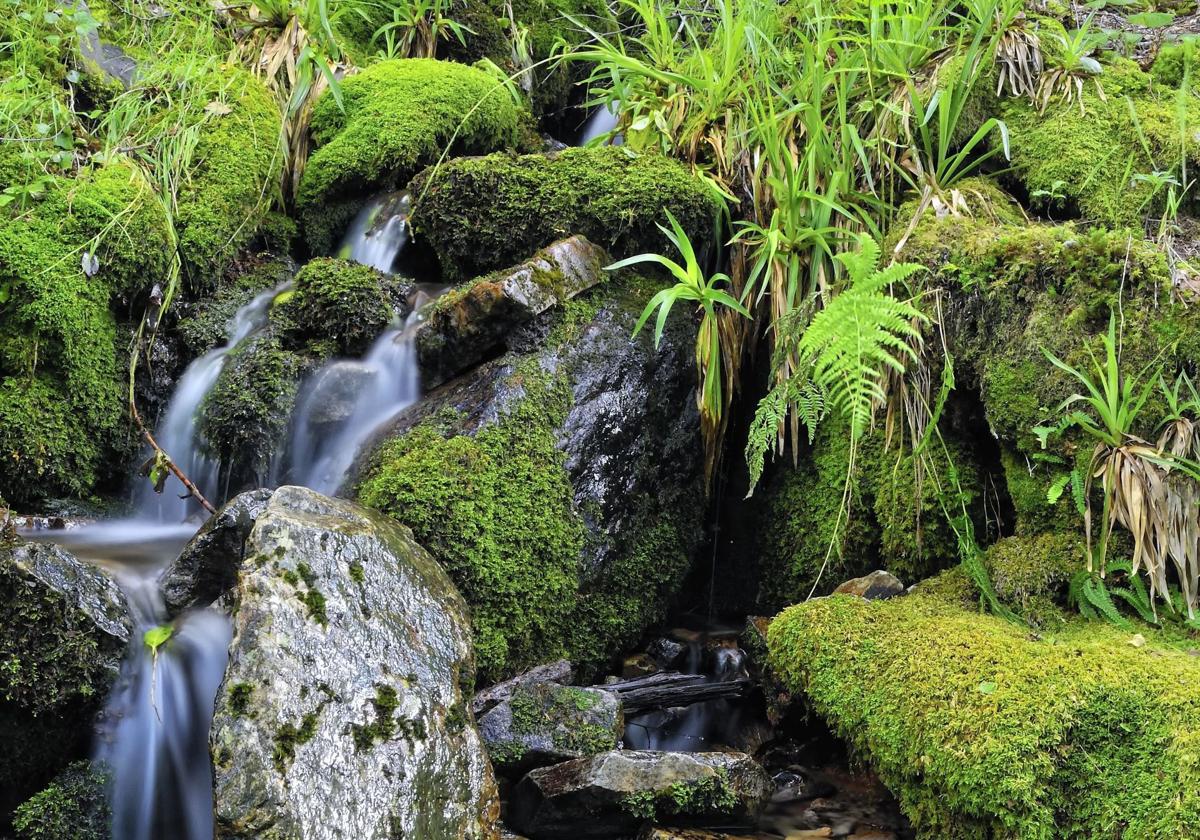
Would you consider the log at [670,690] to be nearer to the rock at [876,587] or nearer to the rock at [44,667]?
the rock at [876,587]

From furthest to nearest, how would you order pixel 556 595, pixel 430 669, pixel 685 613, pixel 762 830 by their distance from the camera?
pixel 685 613, pixel 556 595, pixel 762 830, pixel 430 669

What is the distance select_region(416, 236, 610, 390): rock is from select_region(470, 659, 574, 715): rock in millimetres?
1354

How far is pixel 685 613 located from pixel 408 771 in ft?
6.06

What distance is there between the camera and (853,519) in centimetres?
348

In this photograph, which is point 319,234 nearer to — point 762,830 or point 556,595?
point 556,595

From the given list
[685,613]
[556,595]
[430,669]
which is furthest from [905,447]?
[430,669]

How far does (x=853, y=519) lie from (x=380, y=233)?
2885 mm

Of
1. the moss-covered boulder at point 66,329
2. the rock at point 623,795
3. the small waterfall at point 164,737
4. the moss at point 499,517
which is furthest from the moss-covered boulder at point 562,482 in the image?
the moss-covered boulder at point 66,329

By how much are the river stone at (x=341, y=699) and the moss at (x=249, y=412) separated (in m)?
1.08

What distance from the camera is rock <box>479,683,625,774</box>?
2.70 meters

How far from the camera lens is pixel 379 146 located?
16.2ft

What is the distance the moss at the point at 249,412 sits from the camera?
363 centimetres

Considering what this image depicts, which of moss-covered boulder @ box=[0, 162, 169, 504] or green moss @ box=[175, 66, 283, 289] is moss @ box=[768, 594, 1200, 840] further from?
green moss @ box=[175, 66, 283, 289]

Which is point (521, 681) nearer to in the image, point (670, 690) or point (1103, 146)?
point (670, 690)
